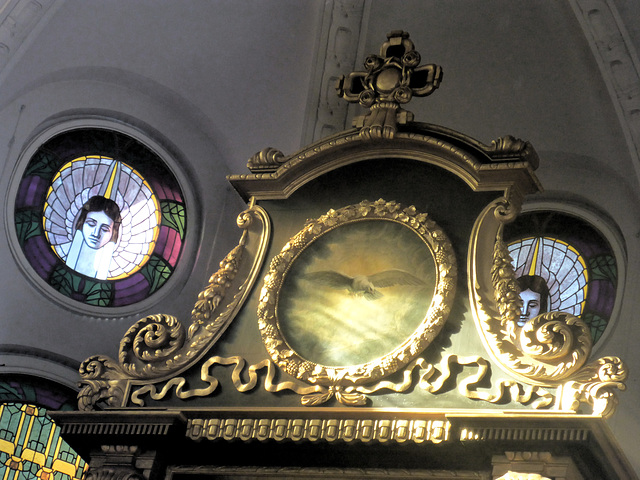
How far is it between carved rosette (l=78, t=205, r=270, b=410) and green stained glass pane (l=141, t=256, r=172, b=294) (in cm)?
246

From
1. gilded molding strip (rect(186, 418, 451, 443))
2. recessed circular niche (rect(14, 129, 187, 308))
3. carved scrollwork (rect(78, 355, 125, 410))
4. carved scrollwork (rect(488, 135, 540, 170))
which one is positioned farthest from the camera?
recessed circular niche (rect(14, 129, 187, 308))

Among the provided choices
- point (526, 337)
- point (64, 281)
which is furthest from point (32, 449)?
point (526, 337)

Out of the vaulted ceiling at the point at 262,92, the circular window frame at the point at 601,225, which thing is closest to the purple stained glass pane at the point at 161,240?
the vaulted ceiling at the point at 262,92

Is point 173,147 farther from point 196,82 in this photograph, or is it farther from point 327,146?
point 327,146

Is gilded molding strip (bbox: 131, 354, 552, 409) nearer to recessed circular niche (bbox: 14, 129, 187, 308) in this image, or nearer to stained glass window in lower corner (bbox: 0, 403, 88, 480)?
stained glass window in lower corner (bbox: 0, 403, 88, 480)

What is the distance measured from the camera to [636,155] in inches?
372

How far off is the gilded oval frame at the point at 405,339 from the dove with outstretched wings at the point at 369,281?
0.21 meters

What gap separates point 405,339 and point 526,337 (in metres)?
0.73

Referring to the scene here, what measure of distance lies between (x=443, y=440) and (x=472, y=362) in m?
0.52

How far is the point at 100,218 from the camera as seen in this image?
998 centimetres

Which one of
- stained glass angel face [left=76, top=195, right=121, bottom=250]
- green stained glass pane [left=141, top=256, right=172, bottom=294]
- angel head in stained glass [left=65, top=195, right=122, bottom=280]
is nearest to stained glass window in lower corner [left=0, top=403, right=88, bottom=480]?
angel head in stained glass [left=65, top=195, right=122, bottom=280]

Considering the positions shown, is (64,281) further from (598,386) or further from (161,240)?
(598,386)

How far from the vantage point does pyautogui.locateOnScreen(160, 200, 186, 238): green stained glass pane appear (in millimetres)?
10125

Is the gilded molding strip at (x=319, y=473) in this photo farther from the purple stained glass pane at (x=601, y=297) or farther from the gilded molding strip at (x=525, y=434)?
the purple stained glass pane at (x=601, y=297)
